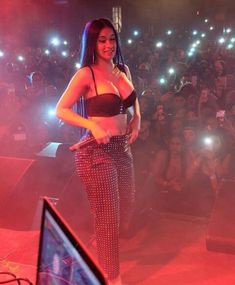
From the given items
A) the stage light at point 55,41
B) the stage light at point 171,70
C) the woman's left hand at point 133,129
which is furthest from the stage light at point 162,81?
the stage light at point 55,41

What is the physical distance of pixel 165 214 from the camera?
4.16m

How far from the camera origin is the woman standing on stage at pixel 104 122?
7.18 ft

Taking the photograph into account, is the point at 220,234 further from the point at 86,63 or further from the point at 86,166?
the point at 86,63

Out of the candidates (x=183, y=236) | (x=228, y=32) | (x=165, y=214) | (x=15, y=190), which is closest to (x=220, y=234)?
(x=183, y=236)

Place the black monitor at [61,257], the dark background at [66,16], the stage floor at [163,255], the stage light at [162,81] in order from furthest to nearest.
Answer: the dark background at [66,16] < the stage light at [162,81] < the stage floor at [163,255] < the black monitor at [61,257]

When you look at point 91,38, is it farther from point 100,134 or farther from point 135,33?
point 135,33

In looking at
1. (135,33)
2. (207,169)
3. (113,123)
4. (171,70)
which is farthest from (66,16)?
(113,123)

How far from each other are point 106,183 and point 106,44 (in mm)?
749

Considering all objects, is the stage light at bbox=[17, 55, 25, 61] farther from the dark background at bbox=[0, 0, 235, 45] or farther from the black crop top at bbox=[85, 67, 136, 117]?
the black crop top at bbox=[85, 67, 136, 117]

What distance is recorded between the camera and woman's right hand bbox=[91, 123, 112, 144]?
2.04m

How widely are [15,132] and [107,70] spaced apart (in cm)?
377

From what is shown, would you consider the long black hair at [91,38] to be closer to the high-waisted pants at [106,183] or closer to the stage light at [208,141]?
the high-waisted pants at [106,183]

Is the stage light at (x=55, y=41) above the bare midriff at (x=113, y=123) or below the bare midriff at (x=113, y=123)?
above

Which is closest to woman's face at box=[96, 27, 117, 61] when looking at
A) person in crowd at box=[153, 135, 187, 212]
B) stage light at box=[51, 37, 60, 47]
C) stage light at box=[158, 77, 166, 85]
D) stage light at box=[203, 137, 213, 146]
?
person in crowd at box=[153, 135, 187, 212]
